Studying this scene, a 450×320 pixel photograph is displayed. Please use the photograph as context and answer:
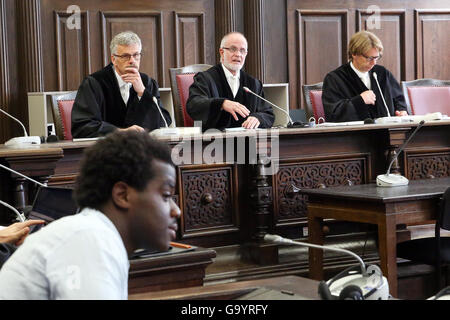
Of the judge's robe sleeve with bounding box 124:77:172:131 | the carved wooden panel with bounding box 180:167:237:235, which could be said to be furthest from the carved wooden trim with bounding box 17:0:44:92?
the carved wooden panel with bounding box 180:167:237:235

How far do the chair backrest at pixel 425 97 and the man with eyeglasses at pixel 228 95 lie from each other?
1302 mm

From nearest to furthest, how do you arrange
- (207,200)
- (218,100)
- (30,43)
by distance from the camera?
1. (207,200)
2. (218,100)
3. (30,43)

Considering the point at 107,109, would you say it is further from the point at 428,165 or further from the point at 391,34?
the point at 391,34

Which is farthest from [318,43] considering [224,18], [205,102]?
[205,102]

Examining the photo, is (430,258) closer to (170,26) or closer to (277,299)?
(277,299)

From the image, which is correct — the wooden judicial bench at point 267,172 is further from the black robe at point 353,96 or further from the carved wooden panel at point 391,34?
the carved wooden panel at point 391,34

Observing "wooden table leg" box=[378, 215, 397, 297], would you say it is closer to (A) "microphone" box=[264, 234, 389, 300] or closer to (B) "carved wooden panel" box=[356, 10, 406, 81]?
(A) "microphone" box=[264, 234, 389, 300]

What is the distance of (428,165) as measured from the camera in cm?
517

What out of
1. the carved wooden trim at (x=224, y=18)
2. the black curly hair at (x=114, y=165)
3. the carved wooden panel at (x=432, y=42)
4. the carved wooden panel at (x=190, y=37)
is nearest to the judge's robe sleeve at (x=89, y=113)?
the carved wooden panel at (x=190, y=37)

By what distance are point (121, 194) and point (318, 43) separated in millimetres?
6623

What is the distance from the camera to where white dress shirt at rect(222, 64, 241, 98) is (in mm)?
5770

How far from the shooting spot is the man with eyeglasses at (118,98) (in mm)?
5043

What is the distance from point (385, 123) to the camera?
5.09 metres

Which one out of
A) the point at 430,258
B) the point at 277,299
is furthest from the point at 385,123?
the point at 277,299
